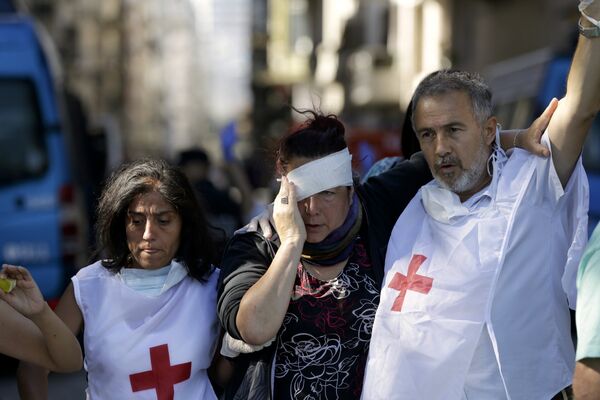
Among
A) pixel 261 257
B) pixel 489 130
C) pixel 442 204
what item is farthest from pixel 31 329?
pixel 489 130

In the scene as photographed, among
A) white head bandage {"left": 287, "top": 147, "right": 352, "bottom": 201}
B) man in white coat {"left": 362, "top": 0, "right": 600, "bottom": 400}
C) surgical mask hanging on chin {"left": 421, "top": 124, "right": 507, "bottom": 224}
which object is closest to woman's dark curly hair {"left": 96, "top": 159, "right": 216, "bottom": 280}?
white head bandage {"left": 287, "top": 147, "right": 352, "bottom": 201}

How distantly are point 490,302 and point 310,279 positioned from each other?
1.87 feet

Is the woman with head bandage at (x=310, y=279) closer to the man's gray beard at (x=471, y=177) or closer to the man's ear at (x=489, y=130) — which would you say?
the man's gray beard at (x=471, y=177)

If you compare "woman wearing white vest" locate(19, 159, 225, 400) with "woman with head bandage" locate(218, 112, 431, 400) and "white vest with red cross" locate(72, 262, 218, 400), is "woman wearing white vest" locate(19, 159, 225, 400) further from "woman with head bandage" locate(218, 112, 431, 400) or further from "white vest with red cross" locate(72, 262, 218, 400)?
"woman with head bandage" locate(218, 112, 431, 400)

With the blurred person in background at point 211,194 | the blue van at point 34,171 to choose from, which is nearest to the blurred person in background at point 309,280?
the blurred person in background at point 211,194

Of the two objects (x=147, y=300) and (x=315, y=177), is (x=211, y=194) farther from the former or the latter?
(x=315, y=177)

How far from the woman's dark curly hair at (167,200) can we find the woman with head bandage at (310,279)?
0.73 ft

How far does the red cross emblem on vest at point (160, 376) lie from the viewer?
133 inches

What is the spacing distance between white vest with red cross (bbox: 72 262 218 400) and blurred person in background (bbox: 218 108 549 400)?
0.18 m

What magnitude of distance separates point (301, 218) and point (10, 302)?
0.91m

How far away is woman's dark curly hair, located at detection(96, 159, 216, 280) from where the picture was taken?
350cm

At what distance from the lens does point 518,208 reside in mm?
3156

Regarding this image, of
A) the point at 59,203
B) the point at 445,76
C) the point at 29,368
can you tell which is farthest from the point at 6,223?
the point at 445,76

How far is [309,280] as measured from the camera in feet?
10.7
